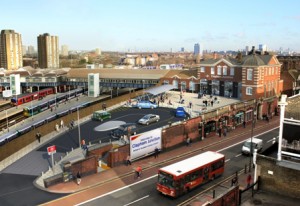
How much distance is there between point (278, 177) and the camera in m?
22.5

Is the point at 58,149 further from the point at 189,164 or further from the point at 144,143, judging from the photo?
the point at 189,164

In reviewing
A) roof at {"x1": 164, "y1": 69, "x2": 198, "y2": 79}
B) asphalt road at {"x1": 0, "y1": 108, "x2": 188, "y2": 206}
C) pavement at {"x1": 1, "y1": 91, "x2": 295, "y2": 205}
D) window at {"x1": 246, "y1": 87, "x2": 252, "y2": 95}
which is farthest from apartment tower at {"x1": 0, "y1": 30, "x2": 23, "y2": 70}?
pavement at {"x1": 1, "y1": 91, "x2": 295, "y2": 205}

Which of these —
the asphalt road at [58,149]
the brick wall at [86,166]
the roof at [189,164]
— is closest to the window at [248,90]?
the asphalt road at [58,149]

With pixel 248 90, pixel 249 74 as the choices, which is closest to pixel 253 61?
pixel 249 74

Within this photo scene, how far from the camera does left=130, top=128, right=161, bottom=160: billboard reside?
37.0 meters

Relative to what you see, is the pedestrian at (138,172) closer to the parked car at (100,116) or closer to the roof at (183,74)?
the parked car at (100,116)

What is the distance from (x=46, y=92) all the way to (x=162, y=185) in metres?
65.8

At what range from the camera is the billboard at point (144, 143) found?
37.0m

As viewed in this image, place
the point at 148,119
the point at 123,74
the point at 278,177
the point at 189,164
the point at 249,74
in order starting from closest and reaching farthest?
1. the point at 278,177
2. the point at 189,164
3. the point at 148,119
4. the point at 249,74
5. the point at 123,74

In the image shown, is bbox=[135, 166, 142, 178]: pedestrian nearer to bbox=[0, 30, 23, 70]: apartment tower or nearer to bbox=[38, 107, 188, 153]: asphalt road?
bbox=[38, 107, 188, 153]: asphalt road

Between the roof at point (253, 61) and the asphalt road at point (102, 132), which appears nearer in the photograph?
the asphalt road at point (102, 132)

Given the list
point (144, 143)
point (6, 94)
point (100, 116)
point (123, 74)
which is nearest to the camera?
point (144, 143)

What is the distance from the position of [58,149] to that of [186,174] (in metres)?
19.3

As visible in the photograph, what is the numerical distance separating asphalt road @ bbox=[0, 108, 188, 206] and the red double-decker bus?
9.45 metres
